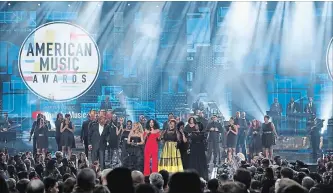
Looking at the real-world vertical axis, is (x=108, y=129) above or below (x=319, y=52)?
below

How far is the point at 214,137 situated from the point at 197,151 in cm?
428

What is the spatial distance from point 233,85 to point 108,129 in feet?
13.2

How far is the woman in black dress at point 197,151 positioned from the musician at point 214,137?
4.00 metres

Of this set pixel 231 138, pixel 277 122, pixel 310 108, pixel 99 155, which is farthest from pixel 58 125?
pixel 310 108

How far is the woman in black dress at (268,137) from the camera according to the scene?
1836 centimetres

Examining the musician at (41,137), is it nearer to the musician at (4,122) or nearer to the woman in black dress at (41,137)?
the woman in black dress at (41,137)

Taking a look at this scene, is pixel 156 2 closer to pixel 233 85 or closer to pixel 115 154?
pixel 233 85

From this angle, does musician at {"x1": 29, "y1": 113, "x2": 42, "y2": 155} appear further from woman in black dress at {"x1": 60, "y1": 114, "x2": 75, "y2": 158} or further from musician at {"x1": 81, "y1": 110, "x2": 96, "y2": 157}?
musician at {"x1": 81, "y1": 110, "x2": 96, "y2": 157}

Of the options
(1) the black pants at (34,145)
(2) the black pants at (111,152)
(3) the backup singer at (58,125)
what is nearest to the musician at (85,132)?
(2) the black pants at (111,152)

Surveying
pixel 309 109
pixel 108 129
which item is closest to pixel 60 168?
pixel 108 129

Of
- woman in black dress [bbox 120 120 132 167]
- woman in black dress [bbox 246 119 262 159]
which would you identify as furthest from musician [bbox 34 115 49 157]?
woman in black dress [bbox 246 119 262 159]

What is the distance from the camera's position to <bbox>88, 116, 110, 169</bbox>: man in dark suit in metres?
17.3

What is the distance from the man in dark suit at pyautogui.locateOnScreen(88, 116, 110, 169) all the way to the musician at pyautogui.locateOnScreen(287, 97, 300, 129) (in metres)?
5.02

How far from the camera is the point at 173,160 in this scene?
13.9m
